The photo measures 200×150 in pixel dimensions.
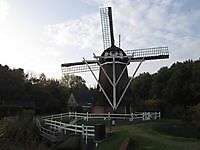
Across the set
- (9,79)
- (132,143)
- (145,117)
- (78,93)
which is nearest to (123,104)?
(145,117)

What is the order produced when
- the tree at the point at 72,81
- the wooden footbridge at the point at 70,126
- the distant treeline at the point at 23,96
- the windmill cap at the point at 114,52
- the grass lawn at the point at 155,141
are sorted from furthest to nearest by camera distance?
the tree at the point at 72,81 < the distant treeline at the point at 23,96 < the windmill cap at the point at 114,52 < the wooden footbridge at the point at 70,126 < the grass lawn at the point at 155,141

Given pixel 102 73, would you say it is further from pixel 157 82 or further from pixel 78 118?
pixel 157 82

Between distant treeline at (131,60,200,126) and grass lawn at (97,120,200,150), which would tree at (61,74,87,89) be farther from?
grass lawn at (97,120,200,150)

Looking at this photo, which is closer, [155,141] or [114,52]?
[155,141]

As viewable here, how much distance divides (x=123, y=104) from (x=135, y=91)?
107ft

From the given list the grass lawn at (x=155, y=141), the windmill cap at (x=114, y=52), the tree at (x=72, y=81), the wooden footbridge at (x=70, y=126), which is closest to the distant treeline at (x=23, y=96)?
the wooden footbridge at (x=70, y=126)

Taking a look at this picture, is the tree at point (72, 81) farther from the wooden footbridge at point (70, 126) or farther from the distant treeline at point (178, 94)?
the wooden footbridge at point (70, 126)

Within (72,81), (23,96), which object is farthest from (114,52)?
(72,81)

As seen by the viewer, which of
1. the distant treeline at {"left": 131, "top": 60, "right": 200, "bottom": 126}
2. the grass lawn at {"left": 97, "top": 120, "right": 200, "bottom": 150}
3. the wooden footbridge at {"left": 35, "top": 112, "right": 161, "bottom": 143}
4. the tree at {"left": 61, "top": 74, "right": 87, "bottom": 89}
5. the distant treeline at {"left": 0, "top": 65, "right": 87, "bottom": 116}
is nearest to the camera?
the grass lawn at {"left": 97, "top": 120, "right": 200, "bottom": 150}

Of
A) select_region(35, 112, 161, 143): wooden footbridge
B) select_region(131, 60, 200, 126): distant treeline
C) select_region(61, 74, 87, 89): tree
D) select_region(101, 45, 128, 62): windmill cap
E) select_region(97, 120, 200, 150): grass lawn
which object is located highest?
select_region(61, 74, 87, 89): tree

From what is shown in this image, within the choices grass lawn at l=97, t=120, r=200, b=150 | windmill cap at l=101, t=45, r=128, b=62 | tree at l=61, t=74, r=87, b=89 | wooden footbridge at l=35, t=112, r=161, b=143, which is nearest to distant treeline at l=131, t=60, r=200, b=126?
windmill cap at l=101, t=45, r=128, b=62

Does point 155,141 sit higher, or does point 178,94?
point 178,94

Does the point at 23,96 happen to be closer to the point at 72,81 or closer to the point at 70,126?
the point at 70,126

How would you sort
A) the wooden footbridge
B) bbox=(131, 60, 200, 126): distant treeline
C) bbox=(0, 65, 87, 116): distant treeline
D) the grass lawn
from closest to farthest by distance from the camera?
the grass lawn < the wooden footbridge < bbox=(131, 60, 200, 126): distant treeline < bbox=(0, 65, 87, 116): distant treeline
